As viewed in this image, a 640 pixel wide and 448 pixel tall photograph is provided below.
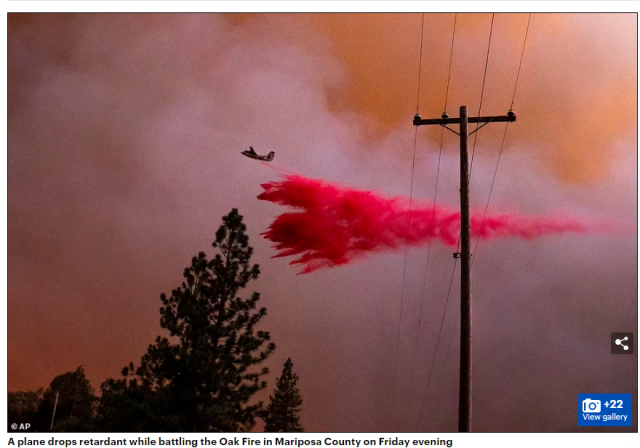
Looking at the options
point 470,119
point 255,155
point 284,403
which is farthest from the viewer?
point 284,403

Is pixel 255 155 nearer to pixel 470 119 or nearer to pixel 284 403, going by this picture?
pixel 470 119

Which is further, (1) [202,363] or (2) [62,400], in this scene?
(2) [62,400]

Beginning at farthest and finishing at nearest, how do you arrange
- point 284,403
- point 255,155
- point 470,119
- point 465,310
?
point 284,403 < point 255,155 < point 470,119 < point 465,310

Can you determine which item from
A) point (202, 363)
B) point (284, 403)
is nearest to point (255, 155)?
point (202, 363)

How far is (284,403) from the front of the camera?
39.8 meters

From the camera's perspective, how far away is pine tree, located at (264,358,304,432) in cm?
3961

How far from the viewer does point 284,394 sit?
4006 centimetres

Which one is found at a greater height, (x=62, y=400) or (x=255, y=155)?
(x=255, y=155)

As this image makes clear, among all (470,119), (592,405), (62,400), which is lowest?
(592,405)

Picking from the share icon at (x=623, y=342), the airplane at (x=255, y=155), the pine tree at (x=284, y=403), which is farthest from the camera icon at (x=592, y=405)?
the pine tree at (x=284, y=403)
